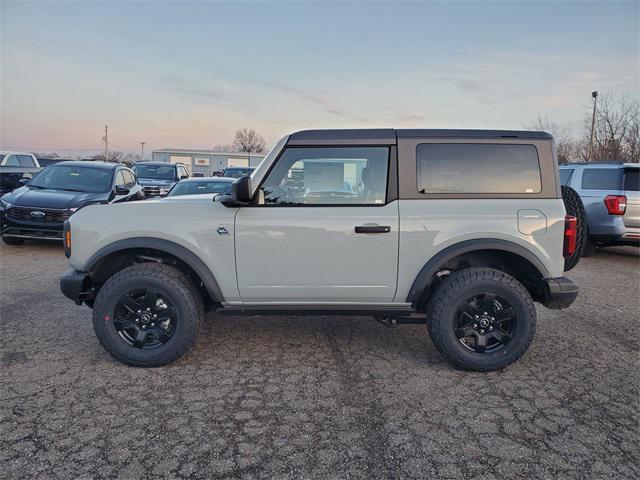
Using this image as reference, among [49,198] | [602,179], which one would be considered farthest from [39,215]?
[602,179]

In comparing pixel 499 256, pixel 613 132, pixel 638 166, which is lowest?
pixel 499 256

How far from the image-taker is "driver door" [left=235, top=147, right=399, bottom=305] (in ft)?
11.2

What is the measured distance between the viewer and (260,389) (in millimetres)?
3201

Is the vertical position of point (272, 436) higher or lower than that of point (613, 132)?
lower

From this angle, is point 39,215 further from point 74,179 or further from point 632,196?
point 632,196

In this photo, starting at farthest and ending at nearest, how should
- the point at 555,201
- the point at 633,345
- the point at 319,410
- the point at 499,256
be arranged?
the point at 633,345 → the point at 499,256 → the point at 555,201 → the point at 319,410

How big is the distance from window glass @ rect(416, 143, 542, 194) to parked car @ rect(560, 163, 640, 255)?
538 centimetres

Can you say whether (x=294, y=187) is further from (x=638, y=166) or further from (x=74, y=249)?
(x=638, y=166)

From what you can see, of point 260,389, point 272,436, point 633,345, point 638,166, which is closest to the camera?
point 272,436

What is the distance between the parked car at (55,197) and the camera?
25.0 ft

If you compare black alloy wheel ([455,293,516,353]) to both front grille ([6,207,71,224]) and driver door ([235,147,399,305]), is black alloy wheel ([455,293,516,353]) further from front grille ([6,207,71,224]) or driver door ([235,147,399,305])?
front grille ([6,207,71,224])

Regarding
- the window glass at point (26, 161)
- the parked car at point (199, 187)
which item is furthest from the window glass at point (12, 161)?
the parked car at point (199, 187)

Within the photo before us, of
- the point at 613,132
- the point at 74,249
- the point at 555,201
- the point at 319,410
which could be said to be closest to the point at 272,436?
the point at 319,410

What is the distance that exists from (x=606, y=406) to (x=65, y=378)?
3953mm
